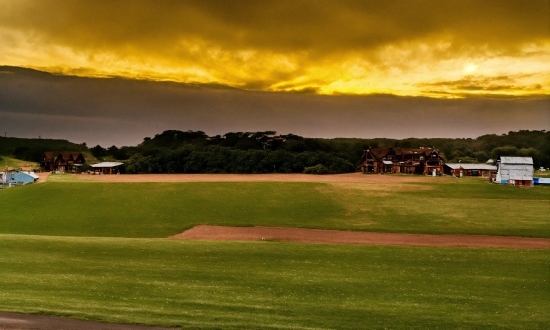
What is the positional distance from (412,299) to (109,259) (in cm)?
1958

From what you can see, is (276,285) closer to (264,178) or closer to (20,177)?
(264,178)

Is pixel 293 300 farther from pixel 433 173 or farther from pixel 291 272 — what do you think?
pixel 433 173

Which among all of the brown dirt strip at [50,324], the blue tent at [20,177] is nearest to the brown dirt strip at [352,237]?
the brown dirt strip at [50,324]

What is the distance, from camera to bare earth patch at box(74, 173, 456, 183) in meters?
74.9

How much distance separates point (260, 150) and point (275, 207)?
2950 cm

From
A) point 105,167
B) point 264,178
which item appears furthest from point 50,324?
point 105,167

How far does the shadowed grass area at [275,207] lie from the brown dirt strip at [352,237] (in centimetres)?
196

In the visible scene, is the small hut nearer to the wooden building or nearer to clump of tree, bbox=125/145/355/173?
clump of tree, bbox=125/145/355/173

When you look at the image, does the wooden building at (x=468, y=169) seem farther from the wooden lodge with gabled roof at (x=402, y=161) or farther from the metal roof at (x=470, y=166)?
the wooden lodge with gabled roof at (x=402, y=161)

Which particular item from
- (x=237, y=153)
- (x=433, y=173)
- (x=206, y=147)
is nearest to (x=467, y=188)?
(x=433, y=173)

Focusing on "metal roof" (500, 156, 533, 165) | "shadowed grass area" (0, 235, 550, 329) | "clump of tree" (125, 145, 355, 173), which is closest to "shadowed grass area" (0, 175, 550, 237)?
"metal roof" (500, 156, 533, 165)

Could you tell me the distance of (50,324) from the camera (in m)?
17.2

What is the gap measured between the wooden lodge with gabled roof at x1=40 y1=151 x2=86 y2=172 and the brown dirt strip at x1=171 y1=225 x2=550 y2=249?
4572cm

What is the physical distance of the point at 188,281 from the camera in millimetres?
25078
